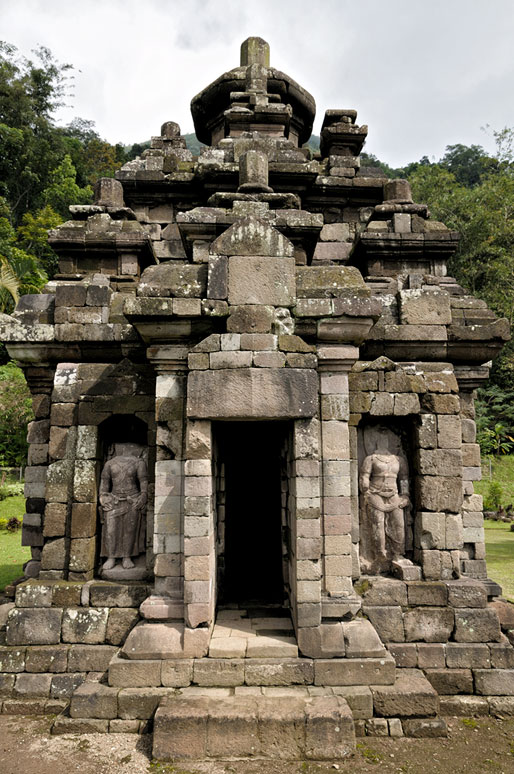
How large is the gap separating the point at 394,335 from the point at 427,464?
5.35 feet

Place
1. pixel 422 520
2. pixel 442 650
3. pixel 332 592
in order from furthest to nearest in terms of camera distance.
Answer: pixel 422 520, pixel 442 650, pixel 332 592

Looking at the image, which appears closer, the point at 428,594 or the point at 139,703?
the point at 139,703

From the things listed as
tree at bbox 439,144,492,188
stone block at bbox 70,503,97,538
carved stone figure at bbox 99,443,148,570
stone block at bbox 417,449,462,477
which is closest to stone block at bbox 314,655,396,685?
stone block at bbox 417,449,462,477

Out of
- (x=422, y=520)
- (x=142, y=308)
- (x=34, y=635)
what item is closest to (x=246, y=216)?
(x=142, y=308)

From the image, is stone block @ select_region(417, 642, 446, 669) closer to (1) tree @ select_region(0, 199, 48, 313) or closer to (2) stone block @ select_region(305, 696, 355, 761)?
(2) stone block @ select_region(305, 696, 355, 761)

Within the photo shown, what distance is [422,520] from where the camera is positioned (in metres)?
6.13

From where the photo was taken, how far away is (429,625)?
5.75 meters

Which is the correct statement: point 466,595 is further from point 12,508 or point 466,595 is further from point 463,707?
point 12,508

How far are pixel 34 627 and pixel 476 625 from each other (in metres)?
4.94

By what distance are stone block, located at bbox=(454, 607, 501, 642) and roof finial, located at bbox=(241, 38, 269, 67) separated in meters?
9.28

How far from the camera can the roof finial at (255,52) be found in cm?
912

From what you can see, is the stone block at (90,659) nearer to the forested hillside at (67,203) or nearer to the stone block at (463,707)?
the stone block at (463,707)

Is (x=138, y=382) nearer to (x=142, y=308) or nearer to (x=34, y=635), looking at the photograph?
(x=142, y=308)

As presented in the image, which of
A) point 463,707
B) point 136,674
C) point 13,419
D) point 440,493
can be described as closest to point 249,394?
point 440,493
